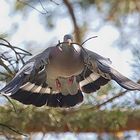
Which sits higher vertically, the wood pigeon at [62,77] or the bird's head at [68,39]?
the bird's head at [68,39]

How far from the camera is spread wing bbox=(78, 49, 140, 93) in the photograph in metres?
1.01

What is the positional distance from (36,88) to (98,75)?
0.43 feet

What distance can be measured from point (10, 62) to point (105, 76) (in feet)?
1.96

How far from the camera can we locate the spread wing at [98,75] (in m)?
1.01

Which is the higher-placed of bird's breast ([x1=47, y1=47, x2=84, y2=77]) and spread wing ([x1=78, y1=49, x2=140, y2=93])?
bird's breast ([x1=47, y1=47, x2=84, y2=77])

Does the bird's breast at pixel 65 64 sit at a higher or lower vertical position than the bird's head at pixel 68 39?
lower

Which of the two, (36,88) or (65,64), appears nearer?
(65,64)

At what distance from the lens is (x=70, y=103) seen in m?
1.12

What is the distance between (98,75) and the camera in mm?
1066

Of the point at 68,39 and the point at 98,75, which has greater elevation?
the point at 68,39

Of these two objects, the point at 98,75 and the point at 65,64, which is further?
the point at 98,75

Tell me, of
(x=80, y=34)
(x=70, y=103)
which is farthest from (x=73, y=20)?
(x=70, y=103)

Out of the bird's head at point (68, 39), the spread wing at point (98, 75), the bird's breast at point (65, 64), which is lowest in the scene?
the spread wing at point (98, 75)

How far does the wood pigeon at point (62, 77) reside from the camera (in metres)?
0.97
